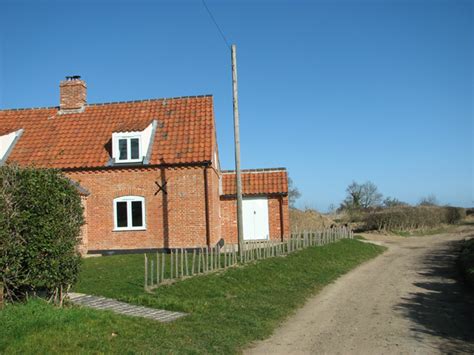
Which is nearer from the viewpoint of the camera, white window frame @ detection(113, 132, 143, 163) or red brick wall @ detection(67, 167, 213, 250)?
red brick wall @ detection(67, 167, 213, 250)

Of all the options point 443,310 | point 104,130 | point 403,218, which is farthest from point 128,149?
point 403,218

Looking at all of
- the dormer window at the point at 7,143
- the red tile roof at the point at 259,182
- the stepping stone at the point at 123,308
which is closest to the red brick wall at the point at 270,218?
the red tile roof at the point at 259,182

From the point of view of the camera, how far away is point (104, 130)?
24.8 meters

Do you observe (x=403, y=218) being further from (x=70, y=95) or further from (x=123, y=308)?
(x=123, y=308)

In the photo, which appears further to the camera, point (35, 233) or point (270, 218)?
point (270, 218)

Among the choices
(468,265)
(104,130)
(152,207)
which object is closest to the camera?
(468,265)

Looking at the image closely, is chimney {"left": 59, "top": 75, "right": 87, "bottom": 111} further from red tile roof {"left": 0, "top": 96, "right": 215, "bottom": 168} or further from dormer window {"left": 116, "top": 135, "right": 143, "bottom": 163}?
dormer window {"left": 116, "top": 135, "right": 143, "bottom": 163}

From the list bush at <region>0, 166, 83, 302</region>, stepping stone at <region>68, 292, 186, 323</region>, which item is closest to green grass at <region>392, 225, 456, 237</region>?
stepping stone at <region>68, 292, 186, 323</region>

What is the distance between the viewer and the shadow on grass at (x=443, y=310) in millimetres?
8656

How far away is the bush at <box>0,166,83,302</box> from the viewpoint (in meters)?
8.86

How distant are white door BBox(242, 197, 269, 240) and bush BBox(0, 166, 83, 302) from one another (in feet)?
60.9

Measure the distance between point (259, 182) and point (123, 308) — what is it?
719 inches

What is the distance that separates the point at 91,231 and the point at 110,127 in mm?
5524

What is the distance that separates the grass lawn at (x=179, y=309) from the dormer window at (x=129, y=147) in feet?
19.9
